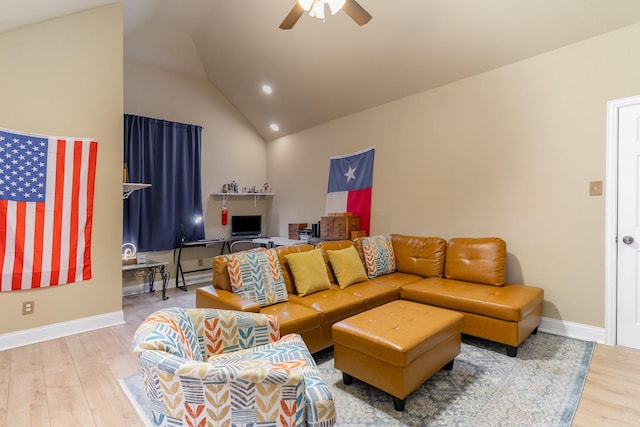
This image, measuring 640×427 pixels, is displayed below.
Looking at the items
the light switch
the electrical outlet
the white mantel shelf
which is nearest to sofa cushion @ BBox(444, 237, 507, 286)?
the light switch

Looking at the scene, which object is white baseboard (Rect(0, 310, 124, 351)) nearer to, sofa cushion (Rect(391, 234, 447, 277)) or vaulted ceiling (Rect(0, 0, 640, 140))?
vaulted ceiling (Rect(0, 0, 640, 140))

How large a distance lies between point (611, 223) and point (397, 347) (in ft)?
7.81

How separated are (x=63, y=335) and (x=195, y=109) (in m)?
3.80

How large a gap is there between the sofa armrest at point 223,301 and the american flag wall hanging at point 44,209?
149 cm

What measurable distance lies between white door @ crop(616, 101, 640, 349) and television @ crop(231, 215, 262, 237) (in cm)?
501

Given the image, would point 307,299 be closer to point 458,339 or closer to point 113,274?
point 458,339

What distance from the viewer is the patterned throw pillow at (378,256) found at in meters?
3.65

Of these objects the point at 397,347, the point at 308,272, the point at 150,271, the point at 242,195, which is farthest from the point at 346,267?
the point at 242,195

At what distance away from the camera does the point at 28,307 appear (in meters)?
2.94

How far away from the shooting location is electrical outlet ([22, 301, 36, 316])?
2.92 meters

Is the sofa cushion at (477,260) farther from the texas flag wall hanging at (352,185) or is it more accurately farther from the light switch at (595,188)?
the texas flag wall hanging at (352,185)

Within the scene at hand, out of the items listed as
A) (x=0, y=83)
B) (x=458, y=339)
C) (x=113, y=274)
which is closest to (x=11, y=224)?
(x=113, y=274)

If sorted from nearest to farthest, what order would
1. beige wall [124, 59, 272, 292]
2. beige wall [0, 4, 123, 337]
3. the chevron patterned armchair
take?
1. the chevron patterned armchair
2. beige wall [0, 4, 123, 337]
3. beige wall [124, 59, 272, 292]

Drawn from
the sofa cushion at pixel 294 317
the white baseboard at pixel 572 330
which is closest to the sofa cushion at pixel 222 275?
the sofa cushion at pixel 294 317
